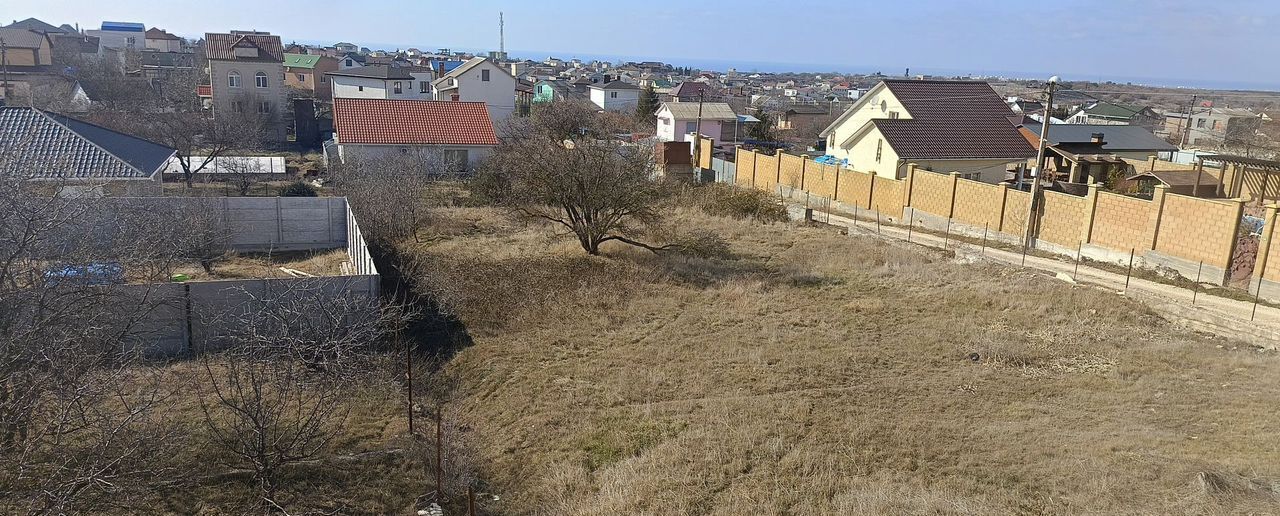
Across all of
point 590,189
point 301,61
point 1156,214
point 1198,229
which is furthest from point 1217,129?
point 301,61

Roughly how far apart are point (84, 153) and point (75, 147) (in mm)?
401

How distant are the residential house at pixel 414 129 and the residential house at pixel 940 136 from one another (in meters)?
15.4

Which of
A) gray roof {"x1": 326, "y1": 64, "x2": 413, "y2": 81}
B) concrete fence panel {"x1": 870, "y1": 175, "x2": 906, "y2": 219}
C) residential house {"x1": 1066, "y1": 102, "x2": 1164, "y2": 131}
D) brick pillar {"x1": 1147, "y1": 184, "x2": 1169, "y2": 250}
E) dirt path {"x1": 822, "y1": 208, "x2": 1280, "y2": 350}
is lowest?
dirt path {"x1": 822, "y1": 208, "x2": 1280, "y2": 350}

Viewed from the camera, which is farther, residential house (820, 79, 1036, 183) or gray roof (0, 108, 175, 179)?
residential house (820, 79, 1036, 183)

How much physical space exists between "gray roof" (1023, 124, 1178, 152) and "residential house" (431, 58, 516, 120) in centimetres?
3137

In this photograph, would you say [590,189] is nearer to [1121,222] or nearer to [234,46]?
[1121,222]

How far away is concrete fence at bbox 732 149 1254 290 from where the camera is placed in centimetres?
1620

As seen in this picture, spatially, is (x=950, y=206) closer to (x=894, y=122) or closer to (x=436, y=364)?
(x=894, y=122)

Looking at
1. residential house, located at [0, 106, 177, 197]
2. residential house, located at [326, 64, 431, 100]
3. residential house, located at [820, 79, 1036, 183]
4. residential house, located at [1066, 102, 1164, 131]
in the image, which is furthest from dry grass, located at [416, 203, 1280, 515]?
residential house, located at [1066, 102, 1164, 131]

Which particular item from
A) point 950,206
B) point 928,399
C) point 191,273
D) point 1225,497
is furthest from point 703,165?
point 1225,497

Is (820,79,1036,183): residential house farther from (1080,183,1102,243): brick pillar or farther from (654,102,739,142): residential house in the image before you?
(654,102,739,142): residential house

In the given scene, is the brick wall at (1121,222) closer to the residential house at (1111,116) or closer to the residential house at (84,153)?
the residential house at (84,153)

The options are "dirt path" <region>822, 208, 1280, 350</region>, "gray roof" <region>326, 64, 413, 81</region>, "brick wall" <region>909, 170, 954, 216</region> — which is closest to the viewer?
"dirt path" <region>822, 208, 1280, 350</region>

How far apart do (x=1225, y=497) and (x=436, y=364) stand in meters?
10.0
